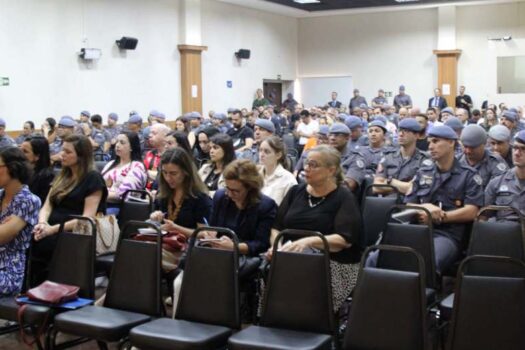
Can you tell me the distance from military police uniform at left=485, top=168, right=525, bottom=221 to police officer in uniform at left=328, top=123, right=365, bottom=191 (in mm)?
1286

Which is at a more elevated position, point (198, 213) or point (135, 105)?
point (135, 105)

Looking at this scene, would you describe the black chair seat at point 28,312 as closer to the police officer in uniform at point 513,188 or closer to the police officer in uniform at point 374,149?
the police officer in uniform at point 513,188

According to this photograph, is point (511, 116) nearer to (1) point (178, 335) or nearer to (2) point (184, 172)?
(2) point (184, 172)

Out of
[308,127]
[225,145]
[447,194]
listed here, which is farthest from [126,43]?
[447,194]

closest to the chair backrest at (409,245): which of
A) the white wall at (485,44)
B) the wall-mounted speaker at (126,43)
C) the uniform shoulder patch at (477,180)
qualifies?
the uniform shoulder patch at (477,180)

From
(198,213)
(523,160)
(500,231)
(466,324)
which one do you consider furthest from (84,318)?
(523,160)

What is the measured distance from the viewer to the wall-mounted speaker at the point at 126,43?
14.3 m

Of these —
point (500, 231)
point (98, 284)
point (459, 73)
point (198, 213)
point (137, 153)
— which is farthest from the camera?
point (459, 73)

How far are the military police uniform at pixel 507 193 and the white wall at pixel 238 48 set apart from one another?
13264mm

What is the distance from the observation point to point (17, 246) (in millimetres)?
4055

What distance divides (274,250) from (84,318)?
3.49 ft

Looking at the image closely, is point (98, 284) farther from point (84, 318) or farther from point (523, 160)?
point (523, 160)

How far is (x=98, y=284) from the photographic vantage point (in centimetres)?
537

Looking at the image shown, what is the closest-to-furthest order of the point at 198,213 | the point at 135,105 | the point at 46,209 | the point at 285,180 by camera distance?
the point at 198,213, the point at 46,209, the point at 285,180, the point at 135,105
